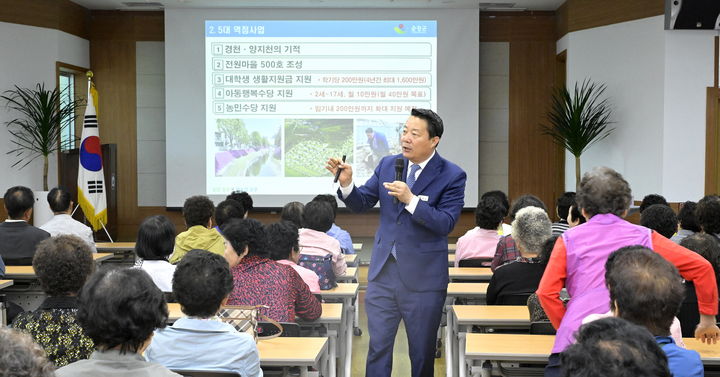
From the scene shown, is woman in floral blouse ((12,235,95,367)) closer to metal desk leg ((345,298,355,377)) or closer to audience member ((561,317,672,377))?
audience member ((561,317,672,377))

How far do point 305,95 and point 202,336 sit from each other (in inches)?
325

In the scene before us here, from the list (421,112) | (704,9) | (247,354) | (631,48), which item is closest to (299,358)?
(247,354)

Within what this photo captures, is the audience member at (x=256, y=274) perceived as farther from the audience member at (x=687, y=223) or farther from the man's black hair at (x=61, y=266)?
the audience member at (x=687, y=223)

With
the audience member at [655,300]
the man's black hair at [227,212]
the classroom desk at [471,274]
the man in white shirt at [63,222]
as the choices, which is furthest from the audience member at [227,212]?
the audience member at [655,300]

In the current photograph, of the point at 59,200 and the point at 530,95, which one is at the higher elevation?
the point at 530,95

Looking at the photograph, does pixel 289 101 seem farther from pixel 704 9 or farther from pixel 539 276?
pixel 539 276

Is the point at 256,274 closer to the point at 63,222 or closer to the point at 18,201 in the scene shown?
the point at 18,201

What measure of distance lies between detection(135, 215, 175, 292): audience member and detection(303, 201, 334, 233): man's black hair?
3.71 ft

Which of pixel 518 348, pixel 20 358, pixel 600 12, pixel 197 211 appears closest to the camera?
pixel 20 358

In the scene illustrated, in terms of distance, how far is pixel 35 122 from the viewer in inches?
386

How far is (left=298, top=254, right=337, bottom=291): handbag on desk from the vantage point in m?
4.40

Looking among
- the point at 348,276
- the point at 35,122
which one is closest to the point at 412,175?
the point at 348,276

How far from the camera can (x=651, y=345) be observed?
4.41ft

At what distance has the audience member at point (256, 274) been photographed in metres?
3.31
